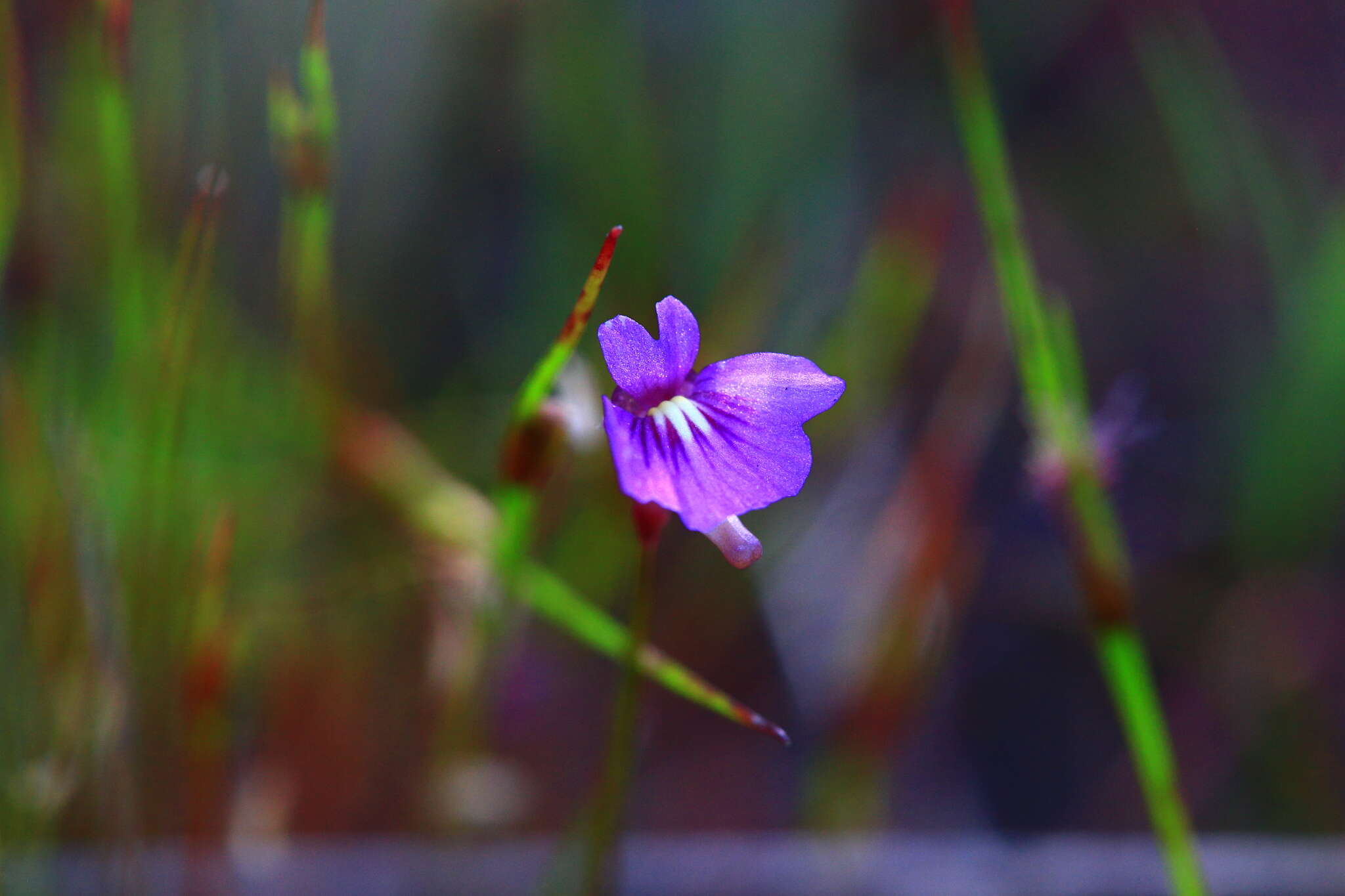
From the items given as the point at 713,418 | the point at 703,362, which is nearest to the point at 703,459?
the point at 713,418

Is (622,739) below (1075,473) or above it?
below

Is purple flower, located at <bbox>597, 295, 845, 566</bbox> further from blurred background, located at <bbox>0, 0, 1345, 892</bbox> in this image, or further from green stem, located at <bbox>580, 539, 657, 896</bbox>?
blurred background, located at <bbox>0, 0, 1345, 892</bbox>

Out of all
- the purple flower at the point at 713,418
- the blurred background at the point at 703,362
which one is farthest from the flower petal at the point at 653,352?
the blurred background at the point at 703,362

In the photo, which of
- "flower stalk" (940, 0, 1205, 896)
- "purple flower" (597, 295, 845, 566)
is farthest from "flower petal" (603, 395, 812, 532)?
"flower stalk" (940, 0, 1205, 896)

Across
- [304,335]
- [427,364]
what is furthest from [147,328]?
[427,364]

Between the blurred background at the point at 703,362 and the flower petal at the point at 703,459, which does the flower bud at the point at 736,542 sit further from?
the blurred background at the point at 703,362

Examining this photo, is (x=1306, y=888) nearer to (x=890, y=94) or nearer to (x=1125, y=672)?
(x=1125, y=672)

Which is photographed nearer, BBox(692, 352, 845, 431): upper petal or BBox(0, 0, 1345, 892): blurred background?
BBox(692, 352, 845, 431): upper petal

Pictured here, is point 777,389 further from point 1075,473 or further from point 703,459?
point 1075,473
